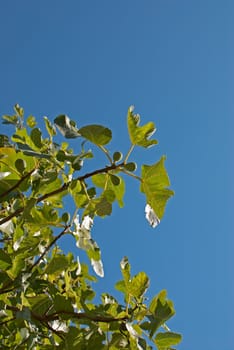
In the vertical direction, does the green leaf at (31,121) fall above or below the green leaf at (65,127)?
above

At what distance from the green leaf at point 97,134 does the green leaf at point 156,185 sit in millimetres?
169

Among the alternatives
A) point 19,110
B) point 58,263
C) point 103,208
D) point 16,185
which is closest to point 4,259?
point 58,263

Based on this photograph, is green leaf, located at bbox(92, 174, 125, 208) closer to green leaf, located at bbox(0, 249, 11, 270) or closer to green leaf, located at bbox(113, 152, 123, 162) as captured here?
green leaf, located at bbox(113, 152, 123, 162)

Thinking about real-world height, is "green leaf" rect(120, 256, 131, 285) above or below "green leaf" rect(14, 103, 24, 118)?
below

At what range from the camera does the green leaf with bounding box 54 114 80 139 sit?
61.9 inches

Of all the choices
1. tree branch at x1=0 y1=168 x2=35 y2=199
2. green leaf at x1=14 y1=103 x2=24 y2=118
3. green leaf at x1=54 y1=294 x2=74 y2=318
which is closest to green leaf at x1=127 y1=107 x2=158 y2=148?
tree branch at x1=0 y1=168 x2=35 y2=199

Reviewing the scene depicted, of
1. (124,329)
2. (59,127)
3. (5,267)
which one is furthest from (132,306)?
(59,127)

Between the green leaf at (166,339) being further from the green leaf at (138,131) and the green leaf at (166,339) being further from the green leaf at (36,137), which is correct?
the green leaf at (36,137)

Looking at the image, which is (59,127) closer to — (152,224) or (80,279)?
(152,224)

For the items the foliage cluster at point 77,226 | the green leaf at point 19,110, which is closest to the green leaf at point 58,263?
the foliage cluster at point 77,226

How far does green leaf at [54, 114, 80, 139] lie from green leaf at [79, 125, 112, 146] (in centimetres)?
3

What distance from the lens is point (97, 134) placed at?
5.15 feet

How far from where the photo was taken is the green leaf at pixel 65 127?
1572 mm

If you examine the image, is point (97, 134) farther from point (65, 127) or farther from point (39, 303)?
point (39, 303)
